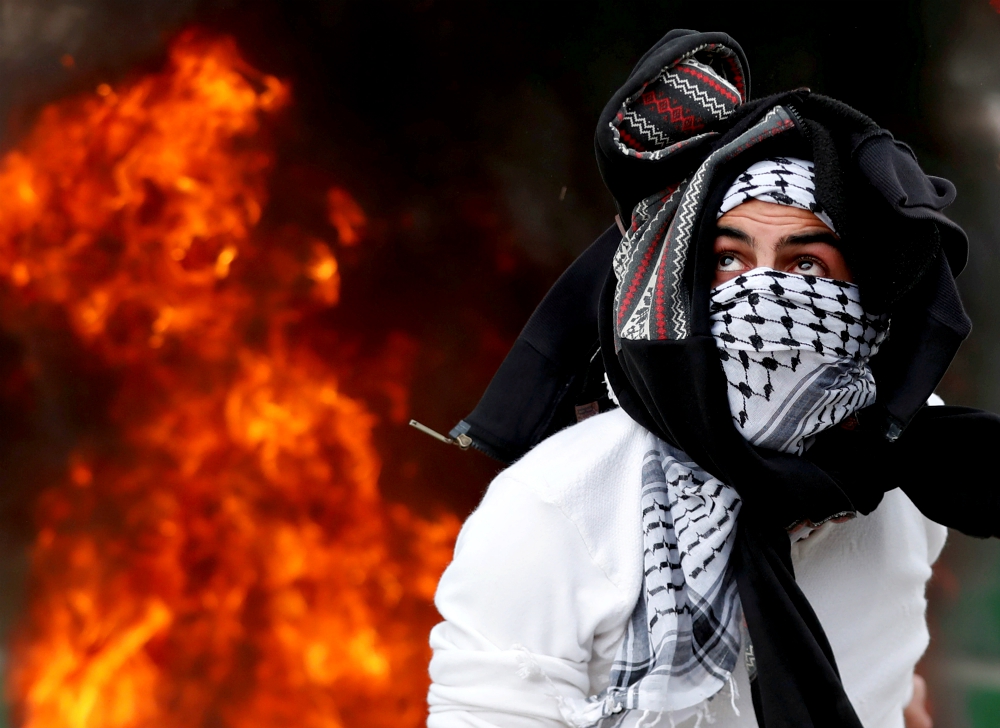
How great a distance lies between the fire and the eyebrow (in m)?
1.96

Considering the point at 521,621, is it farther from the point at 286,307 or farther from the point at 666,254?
the point at 286,307

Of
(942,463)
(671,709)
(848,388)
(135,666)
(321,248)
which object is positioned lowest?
(135,666)

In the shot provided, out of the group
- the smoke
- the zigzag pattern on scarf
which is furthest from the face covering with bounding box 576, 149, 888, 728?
the smoke

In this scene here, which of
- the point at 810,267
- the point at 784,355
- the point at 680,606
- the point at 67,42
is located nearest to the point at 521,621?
the point at 680,606

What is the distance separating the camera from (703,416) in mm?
1271

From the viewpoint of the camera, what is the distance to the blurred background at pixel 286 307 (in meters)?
2.90

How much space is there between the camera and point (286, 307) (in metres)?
3.10

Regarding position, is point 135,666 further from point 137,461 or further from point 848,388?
point 848,388

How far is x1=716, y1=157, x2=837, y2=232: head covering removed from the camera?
1367 mm

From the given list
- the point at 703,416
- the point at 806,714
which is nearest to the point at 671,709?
the point at 806,714

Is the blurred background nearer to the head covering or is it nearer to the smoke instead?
the smoke

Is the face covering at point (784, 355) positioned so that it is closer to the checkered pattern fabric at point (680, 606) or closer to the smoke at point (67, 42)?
the checkered pattern fabric at point (680, 606)

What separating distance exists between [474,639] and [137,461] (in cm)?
213

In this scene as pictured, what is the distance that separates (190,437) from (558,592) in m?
2.13
